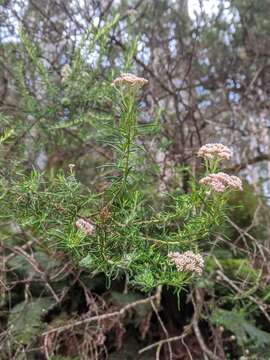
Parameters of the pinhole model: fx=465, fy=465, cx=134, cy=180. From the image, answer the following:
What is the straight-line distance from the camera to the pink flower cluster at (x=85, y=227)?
1361 millimetres

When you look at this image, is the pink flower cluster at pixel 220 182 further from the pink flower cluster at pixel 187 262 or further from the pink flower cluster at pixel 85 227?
the pink flower cluster at pixel 85 227

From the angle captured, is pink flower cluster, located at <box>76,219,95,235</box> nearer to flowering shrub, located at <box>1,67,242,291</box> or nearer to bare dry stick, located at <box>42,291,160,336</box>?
flowering shrub, located at <box>1,67,242,291</box>

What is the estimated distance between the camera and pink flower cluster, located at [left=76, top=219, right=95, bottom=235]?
4.47ft

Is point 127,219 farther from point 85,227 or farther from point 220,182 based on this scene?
point 220,182

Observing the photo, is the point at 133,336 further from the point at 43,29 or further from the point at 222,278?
the point at 43,29

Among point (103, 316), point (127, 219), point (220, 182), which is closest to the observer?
point (220, 182)

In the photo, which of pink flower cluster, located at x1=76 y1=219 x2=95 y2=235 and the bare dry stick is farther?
the bare dry stick

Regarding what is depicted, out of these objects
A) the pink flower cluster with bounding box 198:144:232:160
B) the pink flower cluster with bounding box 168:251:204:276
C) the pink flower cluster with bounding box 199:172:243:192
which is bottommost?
the pink flower cluster with bounding box 168:251:204:276

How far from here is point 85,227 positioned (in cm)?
137

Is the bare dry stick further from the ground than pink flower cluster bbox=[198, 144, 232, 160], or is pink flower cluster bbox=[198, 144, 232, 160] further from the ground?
pink flower cluster bbox=[198, 144, 232, 160]

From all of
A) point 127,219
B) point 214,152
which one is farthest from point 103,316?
→ point 214,152

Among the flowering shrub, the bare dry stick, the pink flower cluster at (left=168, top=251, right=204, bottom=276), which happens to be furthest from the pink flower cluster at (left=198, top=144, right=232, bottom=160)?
the bare dry stick

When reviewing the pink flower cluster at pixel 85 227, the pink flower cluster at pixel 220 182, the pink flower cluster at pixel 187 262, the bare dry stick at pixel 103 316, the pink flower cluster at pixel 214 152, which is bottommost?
the bare dry stick at pixel 103 316

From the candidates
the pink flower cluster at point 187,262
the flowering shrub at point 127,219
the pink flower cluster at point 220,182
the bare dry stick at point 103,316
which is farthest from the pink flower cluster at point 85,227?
the bare dry stick at point 103,316
